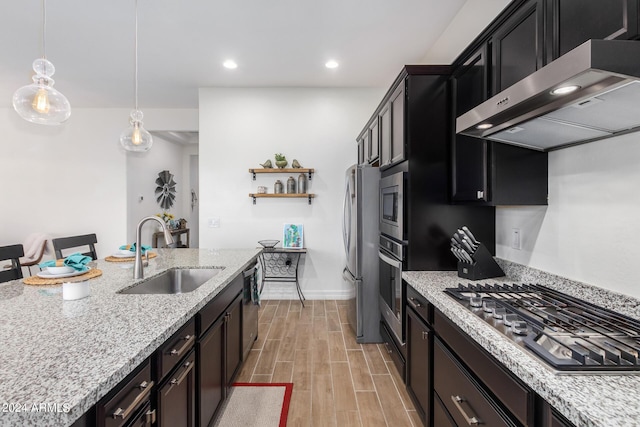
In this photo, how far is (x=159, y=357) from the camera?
1099 mm

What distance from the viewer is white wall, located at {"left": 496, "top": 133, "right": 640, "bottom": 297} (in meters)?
1.24

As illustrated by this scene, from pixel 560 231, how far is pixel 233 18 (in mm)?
2941

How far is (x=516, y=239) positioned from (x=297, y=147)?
3.08 metres

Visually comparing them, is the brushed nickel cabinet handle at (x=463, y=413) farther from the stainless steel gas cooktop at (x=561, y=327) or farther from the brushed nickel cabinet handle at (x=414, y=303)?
the brushed nickel cabinet handle at (x=414, y=303)

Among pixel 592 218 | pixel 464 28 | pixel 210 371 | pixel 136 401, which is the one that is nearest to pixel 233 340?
pixel 210 371

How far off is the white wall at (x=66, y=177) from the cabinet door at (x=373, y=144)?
411 cm

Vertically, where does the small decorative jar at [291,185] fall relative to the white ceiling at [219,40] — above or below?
below

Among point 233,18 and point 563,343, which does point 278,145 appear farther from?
point 563,343

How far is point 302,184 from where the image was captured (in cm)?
420

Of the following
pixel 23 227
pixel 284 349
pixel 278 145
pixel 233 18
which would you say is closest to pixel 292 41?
pixel 233 18

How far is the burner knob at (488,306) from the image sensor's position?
50.4 inches

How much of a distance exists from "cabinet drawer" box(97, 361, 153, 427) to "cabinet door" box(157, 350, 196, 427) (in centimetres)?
13

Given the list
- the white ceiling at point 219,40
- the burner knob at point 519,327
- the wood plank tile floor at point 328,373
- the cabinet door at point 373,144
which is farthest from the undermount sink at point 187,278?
the white ceiling at point 219,40

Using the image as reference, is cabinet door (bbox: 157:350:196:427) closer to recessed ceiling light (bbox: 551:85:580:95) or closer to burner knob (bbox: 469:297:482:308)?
burner knob (bbox: 469:297:482:308)
